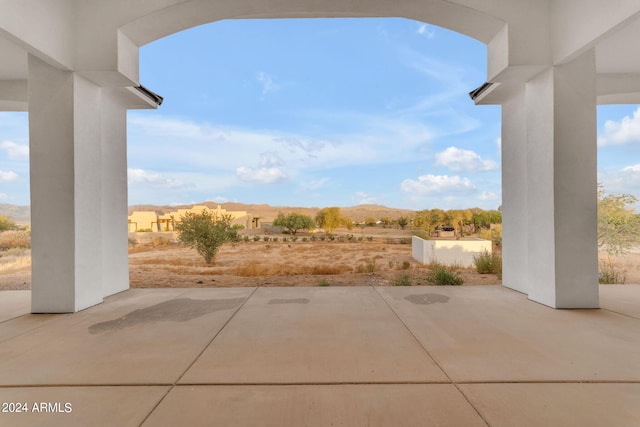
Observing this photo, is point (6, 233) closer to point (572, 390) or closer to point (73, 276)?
point (73, 276)

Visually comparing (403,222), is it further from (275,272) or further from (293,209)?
(293,209)

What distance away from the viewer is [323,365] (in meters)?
3.64

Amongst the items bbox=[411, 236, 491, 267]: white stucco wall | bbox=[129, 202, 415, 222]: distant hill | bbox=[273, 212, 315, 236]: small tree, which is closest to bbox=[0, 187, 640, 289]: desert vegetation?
bbox=[411, 236, 491, 267]: white stucco wall

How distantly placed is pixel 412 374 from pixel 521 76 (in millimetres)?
5988

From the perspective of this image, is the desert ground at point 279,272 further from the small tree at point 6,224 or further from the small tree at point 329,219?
the small tree at point 329,219

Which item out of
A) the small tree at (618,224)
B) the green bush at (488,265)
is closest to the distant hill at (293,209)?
the small tree at (618,224)

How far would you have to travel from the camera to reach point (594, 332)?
15.3 feet

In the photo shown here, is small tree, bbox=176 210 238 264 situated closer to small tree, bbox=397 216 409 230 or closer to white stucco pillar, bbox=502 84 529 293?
white stucco pillar, bbox=502 84 529 293

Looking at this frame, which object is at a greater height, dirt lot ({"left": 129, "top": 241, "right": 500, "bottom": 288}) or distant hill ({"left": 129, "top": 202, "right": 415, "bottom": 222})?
distant hill ({"left": 129, "top": 202, "right": 415, "bottom": 222})

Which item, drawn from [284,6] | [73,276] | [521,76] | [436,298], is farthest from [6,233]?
[521,76]

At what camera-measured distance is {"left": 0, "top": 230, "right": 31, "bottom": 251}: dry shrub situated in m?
21.1

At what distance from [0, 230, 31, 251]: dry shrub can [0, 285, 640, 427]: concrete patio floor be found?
2063 centimetres

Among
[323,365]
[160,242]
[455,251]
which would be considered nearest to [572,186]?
[323,365]

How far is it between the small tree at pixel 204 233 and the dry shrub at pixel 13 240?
39.8 feet
